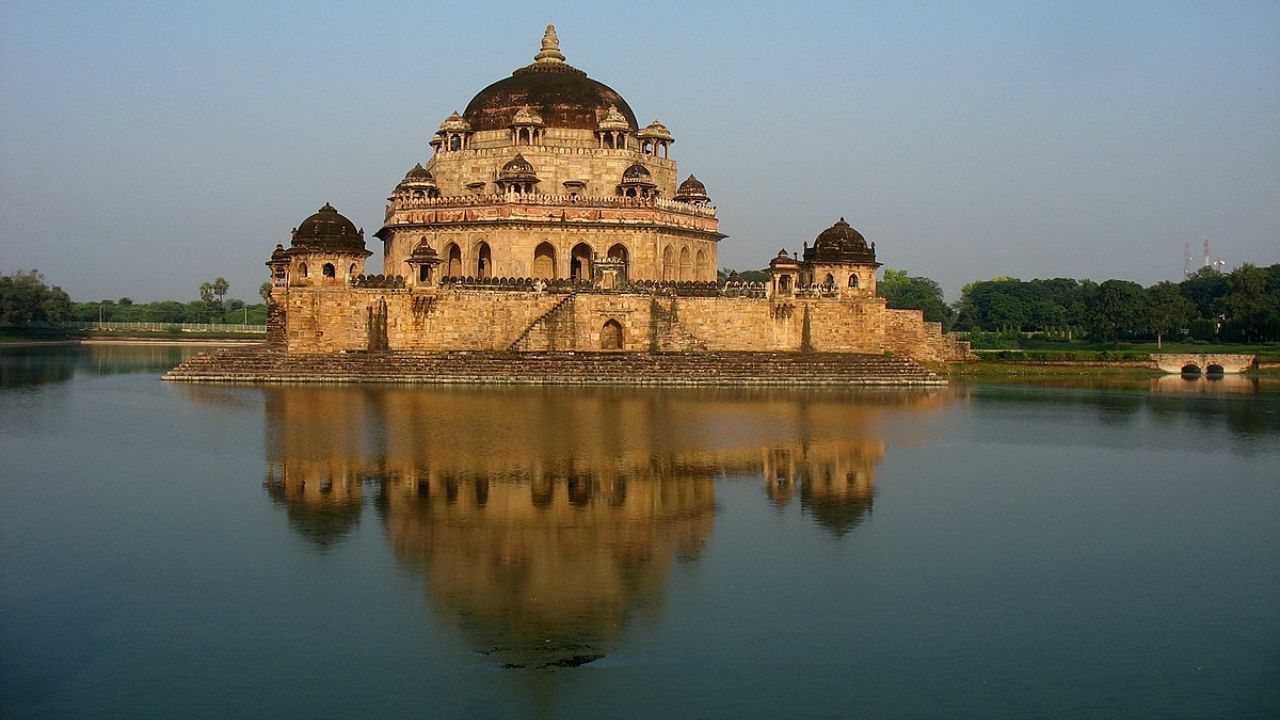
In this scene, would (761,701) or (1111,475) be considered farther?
(1111,475)

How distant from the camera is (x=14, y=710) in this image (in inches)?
268

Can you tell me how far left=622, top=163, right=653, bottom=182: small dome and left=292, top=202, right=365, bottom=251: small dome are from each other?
7867 millimetres

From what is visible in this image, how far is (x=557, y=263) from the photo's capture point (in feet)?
110

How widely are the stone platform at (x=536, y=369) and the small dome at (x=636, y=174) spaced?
691 centimetres

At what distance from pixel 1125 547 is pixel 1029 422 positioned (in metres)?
10.6

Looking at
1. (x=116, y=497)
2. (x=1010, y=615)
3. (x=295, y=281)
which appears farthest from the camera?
(x=295, y=281)

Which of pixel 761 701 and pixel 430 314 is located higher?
pixel 430 314

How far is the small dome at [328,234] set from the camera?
29359mm

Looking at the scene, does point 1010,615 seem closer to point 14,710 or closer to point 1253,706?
point 1253,706

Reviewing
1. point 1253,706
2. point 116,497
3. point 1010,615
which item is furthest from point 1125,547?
point 116,497

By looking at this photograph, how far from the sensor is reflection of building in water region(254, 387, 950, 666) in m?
8.81

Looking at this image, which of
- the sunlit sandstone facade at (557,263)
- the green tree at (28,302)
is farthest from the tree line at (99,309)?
the sunlit sandstone facade at (557,263)

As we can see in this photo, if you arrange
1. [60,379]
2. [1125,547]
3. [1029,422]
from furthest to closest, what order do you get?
1. [60,379]
2. [1029,422]
3. [1125,547]

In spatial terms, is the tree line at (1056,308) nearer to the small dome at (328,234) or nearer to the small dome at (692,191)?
the small dome at (692,191)
